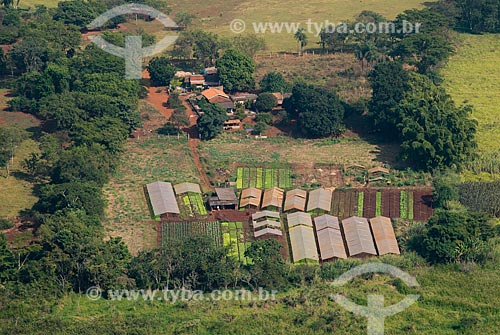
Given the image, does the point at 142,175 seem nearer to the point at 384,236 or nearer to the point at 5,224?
the point at 5,224

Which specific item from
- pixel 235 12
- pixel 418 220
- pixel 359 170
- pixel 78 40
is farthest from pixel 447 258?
pixel 235 12

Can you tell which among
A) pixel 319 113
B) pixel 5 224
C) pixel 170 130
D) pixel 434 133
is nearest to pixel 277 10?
pixel 170 130

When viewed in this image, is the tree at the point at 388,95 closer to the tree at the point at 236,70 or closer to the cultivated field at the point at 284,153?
the cultivated field at the point at 284,153

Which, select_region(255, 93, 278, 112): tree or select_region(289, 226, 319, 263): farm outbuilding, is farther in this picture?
select_region(255, 93, 278, 112): tree

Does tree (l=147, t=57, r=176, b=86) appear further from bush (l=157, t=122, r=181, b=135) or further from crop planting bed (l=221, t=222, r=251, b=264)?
crop planting bed (l=221, t=222, r=251, b=264)

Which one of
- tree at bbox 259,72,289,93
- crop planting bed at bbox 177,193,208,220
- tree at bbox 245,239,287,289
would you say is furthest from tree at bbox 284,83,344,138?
tree at bbox 245,239,287,289

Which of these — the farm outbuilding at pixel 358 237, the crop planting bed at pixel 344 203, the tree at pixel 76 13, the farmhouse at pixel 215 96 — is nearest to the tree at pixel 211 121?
the farmhouse at pixel 215 96
